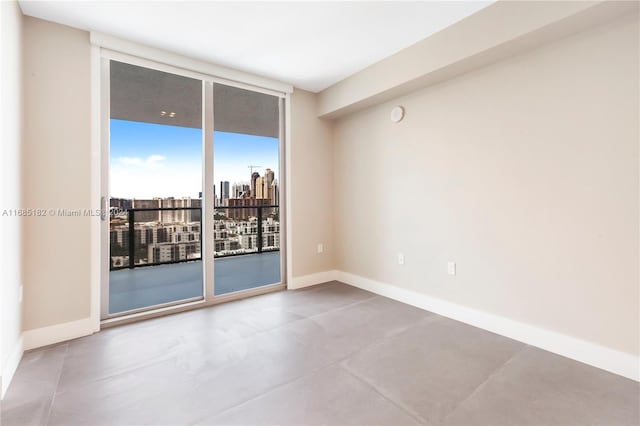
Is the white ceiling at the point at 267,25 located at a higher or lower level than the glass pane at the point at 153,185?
higher

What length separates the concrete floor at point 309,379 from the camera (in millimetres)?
1452

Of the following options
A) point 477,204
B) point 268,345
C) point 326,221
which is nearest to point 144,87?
point 326,221

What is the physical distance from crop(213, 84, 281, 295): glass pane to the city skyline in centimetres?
1

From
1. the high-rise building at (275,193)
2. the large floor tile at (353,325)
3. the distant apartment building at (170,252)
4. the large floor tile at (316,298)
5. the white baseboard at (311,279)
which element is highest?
the high-rise building at (275,193)

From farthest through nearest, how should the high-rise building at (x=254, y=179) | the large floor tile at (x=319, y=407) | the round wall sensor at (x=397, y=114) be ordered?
1. the high-rise building at (x=254, y=179)
2. the round wall sensor at (x=397, y=114)
3. the large floor tile at (x=319, y=407)

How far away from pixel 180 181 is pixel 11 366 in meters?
2.20

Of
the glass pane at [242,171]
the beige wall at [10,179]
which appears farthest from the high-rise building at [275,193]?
the beige wall at [10,179]

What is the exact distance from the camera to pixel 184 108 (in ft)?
11.2

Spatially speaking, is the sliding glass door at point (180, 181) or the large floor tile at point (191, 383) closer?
the large floor tile at point (191, 383)

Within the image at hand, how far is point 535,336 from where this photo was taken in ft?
7.10

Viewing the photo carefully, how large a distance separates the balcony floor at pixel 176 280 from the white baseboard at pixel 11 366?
733 mm

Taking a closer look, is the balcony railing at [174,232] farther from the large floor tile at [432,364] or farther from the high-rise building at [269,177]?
the large floor tile at [432,364]

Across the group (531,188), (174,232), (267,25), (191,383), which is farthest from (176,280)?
(531,188)

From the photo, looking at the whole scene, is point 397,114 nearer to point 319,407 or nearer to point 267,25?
point 267,25
